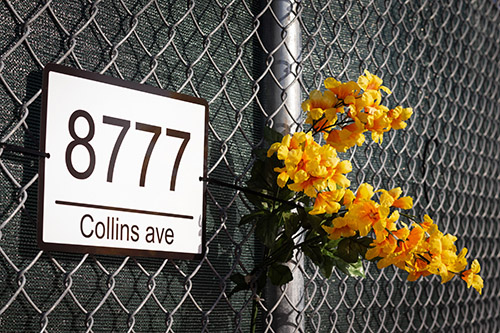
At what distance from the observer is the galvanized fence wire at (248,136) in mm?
1168

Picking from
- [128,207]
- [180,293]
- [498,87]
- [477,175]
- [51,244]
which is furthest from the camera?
[498,87]

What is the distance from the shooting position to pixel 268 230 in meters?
1.33

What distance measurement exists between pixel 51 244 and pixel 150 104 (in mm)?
321

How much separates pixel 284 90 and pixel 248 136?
0.44 feet

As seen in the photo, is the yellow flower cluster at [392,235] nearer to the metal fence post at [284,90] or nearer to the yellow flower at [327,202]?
the yellow flower at [327,202]

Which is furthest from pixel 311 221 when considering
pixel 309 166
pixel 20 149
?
pixel 20 149

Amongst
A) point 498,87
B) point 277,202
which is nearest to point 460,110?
point 498,87


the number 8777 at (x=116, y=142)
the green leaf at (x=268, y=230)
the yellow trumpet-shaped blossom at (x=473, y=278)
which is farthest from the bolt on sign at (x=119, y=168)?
the yellow trumpet-shaped blossom at (x=473, y=278)

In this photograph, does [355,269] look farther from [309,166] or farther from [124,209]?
[124,209]

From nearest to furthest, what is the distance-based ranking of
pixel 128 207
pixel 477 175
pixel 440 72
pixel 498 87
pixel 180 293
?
pixel 128 207 → pixel 180 293 → pixel 440 72 → pixel 477 175 → pixel 498 87

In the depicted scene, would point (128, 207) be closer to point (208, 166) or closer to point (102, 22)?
point (208, 166)

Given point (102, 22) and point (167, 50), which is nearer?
point (102, 22)

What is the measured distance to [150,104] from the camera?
1287mm

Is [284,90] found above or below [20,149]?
above
